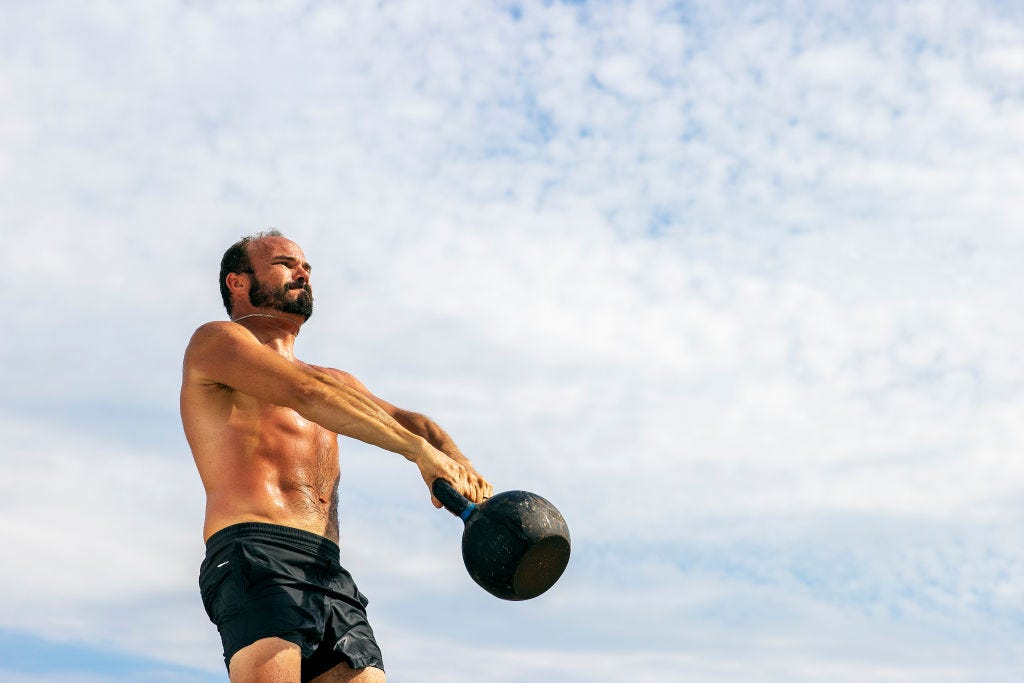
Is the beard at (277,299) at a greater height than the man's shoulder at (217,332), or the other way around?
the beard at (277,299)

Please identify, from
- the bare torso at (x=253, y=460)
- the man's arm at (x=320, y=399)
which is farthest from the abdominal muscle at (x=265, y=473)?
the man's arm at (x=320, y=399)

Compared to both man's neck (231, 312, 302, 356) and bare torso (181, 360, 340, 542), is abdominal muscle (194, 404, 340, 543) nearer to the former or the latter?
bare torso (181, 360, 340, 542)

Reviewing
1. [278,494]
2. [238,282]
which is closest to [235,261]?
[238,282]

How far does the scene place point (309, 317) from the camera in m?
7.50

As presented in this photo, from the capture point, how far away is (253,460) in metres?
6.66

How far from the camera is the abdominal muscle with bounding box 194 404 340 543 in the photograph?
6.61m

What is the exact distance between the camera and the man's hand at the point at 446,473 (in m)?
6.39

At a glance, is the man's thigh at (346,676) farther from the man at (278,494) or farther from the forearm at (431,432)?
→ the forearm at (431,432)

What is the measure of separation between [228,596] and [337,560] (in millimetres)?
648

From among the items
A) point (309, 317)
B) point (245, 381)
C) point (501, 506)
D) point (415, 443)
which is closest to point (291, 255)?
point (309, 317)

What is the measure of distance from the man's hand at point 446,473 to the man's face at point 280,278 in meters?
1.48

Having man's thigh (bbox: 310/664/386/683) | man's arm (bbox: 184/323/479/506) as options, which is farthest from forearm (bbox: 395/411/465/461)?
man's thigh (bbox: 310/664/386/683)

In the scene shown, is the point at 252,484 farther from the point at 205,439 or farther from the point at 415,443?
the point at 415,443

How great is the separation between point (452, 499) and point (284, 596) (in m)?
1.01
